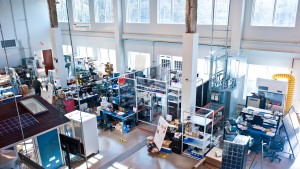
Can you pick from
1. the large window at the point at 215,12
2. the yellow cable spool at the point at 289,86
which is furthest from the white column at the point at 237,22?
the yellow cable spool at the point at 289,86

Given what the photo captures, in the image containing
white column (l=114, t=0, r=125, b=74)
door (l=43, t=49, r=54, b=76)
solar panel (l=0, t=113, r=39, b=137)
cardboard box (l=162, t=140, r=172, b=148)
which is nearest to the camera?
solar panel (l=0, t=113, r=39, b=137)

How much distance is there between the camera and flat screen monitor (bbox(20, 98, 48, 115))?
6141 mm

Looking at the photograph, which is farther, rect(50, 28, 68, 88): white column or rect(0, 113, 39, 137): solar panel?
rect(50, 28, 68, 88): white column

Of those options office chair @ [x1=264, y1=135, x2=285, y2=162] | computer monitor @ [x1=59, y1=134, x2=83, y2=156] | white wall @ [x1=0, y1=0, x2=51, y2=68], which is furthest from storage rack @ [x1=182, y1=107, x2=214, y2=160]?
white wall @ [x1=0, y1=0, x2=51, y2=68]

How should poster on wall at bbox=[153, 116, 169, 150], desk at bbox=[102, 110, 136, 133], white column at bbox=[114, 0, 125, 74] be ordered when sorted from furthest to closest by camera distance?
1. white column at bbox=[114, 0, 125, 74]
2. desk at bbox=[102, 110, 136, 133]
3. poster on wall at bbox=[153, 116, 169, 150]

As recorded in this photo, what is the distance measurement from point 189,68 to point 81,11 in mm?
13027

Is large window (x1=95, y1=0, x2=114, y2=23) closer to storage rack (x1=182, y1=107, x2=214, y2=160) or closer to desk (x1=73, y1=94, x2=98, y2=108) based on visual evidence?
desk (x1=73, y1=94, x2=98, y2=108)

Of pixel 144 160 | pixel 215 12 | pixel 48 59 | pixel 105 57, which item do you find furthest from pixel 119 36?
pixel 144 160

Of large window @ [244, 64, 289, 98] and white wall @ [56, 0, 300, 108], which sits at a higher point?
white wall @ [56, 0, 300, 108]

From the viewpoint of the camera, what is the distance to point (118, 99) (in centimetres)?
1116

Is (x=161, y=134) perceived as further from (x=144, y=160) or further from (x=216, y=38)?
(x=216, y=38)

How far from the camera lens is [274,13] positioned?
34.0ft

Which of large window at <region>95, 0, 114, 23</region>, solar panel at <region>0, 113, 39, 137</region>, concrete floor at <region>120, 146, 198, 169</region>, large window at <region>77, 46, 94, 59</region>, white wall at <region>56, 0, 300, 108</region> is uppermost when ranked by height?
large window at <region>95, 0, 114, 23</region>

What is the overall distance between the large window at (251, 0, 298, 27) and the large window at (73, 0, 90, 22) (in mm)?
12106
